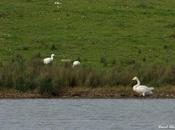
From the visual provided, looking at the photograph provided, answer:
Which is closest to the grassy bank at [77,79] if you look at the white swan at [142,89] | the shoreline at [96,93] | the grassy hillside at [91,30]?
the shoreline at [96,93]

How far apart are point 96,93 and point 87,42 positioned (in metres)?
10.6

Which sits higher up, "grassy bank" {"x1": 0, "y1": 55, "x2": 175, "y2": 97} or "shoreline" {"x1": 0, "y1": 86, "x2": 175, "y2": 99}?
"grassy bank" {"x1": 0, "y1": 55, "x2": 175, "y2": 97}
